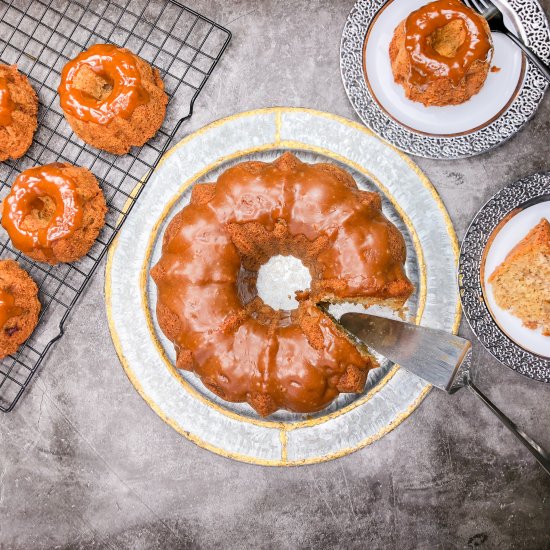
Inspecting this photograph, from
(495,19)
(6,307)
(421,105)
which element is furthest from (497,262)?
(6,307)

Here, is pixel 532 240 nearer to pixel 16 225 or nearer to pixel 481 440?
pixel 481 440

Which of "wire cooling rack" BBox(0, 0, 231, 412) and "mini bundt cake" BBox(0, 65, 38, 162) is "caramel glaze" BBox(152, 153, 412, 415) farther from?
"mini bundt cake" BBox(0, 65, 38, 162)

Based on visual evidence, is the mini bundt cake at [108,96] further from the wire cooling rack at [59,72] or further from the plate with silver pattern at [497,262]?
the plate with silver pattern at [497,262]

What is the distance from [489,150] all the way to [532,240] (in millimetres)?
630

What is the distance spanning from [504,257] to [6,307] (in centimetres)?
284

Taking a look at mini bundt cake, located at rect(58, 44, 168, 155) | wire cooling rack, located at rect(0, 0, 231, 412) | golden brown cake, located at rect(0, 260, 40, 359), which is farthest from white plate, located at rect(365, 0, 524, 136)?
golden brown cake, located at rect(0, 260, 40, 359)

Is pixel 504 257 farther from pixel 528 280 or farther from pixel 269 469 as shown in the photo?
pixel 269 469

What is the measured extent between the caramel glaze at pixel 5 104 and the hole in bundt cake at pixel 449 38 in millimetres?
2378

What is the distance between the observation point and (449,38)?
292cm

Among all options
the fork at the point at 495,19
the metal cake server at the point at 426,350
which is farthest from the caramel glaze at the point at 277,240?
the fork at the point at 495,19

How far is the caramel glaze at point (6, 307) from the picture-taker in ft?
9.84

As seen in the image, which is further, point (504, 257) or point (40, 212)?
point (40, 212)

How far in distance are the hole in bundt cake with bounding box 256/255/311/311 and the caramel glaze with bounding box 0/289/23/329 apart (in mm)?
1429

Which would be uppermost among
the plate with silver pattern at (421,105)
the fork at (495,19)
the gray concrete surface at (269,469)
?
the fork at (495,19)
